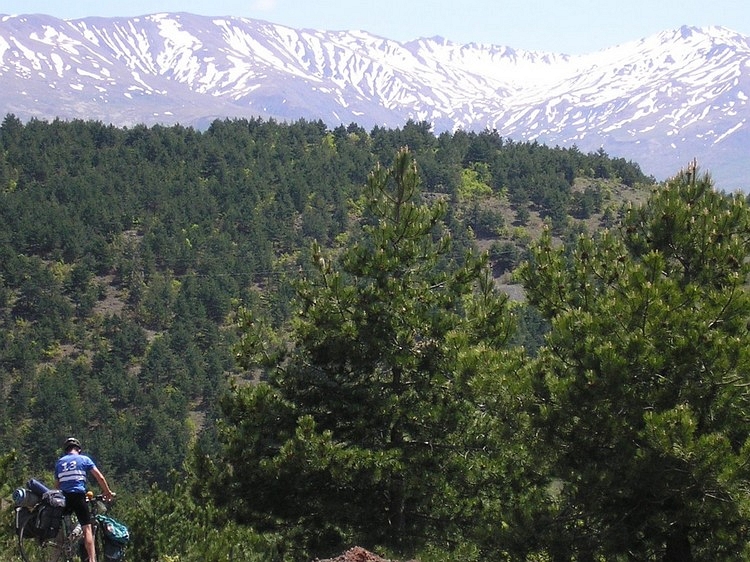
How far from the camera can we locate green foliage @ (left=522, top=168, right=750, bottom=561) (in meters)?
10.7

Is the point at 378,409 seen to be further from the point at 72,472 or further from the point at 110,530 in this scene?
the point at 72,472

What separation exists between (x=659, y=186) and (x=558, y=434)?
4460 millimetres

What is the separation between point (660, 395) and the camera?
11219 millimetres

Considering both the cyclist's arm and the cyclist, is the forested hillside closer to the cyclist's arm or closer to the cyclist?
the cyclist's arm

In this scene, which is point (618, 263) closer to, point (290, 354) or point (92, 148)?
point (290, 354)

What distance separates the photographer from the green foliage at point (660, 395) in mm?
10727

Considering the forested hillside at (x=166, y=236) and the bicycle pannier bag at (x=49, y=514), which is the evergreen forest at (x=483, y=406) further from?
the forested hillside at (x=166, y=236)

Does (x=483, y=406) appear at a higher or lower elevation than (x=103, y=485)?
higher

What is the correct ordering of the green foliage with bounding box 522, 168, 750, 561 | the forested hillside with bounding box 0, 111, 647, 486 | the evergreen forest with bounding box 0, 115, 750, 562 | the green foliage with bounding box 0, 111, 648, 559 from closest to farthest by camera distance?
the green foliage with bounding box 522, 168, 750, 561
the evergreen forest with bounding box 0, 115, 750, 562
the green foliage with bounding box 0, 111, 648, 559
the forested hillside with bounding box 0, 111, 647, 486

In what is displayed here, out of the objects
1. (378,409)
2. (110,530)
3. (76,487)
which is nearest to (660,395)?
(378,409)

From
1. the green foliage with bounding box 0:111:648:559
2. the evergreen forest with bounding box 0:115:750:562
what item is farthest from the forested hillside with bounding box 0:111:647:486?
the evergreen forest with bounding box 0:115:750:562

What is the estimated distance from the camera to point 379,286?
53.7 ft

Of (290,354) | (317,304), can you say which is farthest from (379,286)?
(290,354)

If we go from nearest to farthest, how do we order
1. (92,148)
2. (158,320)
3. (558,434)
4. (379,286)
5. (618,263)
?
1. (558,434)
2. (618,263)
3. (379,286)
4. (158,320)
5. (92,148)
